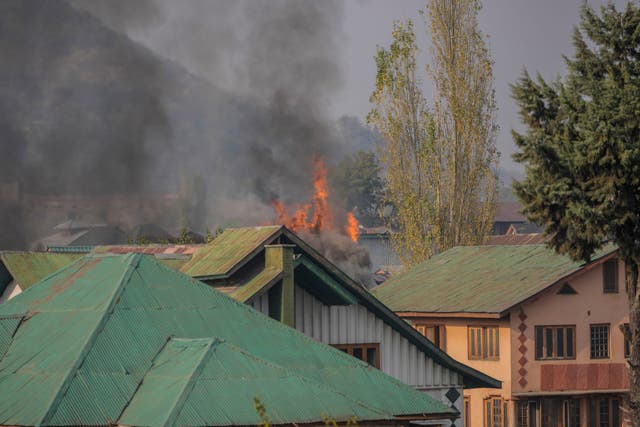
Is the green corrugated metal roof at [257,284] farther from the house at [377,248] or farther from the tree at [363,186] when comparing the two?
the tree at [363,186]

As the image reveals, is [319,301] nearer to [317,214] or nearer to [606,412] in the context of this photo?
[606,412]

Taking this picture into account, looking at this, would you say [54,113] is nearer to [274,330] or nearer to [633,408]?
[633,408]

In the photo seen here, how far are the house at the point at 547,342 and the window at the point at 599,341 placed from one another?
4 centimetres

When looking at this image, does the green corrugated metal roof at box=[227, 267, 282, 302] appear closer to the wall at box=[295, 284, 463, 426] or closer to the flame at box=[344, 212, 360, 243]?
the wall at box=[295, 284, 463, 426]

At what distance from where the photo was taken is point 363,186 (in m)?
165

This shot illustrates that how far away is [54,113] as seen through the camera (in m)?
121

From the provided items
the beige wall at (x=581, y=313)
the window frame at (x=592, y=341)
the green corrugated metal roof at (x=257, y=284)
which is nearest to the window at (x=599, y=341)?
the window frame at (x=592, y=341)

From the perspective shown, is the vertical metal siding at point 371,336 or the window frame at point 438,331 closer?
the vertical metal siding at point 371,336

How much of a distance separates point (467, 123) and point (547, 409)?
2539 cm

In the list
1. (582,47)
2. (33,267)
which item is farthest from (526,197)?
(33,267)

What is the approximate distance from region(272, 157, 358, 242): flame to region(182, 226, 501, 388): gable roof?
6391 cm

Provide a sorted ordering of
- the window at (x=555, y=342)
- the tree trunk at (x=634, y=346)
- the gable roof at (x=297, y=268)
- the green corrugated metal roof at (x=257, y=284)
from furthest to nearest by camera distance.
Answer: the window at (x=555, y=342) < the tree trunk at (x=634, y=346) < the gable roof at (x=297, y=268) < the green corrugated metal roof at (x=257, y=284)

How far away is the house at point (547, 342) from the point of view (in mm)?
50562

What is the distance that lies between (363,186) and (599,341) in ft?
371
